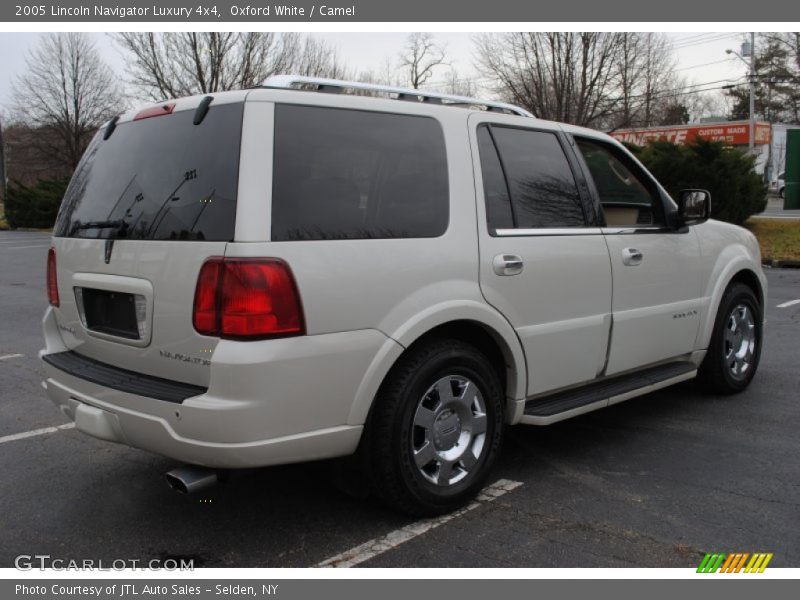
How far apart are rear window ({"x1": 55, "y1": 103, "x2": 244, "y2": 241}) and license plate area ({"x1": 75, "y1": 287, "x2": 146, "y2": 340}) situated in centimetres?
27

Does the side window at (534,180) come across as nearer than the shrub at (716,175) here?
Yes

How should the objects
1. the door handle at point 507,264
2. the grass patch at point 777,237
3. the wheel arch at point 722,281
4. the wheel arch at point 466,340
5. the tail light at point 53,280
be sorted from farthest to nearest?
the grass patch at point 777,237, the wheel arch at point 722,281, the tail light at point 53,280, the door handle at point 507,264, the wheel arch at point 466,340

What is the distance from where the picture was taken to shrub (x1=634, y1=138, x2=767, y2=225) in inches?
644

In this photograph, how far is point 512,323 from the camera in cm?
376

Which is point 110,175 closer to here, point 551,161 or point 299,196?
point 299,196

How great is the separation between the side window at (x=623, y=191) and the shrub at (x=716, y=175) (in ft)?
39.8

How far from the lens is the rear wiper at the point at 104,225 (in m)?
3.37

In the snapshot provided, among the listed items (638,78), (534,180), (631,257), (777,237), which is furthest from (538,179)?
(638,78)

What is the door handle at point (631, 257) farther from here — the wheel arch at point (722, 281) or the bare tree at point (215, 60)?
the bare tree at point (215, 60)

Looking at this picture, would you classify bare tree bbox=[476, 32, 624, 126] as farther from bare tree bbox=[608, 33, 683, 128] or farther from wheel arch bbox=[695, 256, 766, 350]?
wheel arch bbox=[695, 256, 766, 350]

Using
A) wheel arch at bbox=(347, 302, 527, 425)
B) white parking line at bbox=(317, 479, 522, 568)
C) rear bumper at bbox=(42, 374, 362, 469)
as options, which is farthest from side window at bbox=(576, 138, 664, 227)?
rear bumper at bbox=(42, 374, 362, 469)

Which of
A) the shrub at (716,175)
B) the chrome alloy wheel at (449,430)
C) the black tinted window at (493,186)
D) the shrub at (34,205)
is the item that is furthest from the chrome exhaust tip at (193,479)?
the shrub at (34,205)

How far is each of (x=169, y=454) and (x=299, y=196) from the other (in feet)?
3.86

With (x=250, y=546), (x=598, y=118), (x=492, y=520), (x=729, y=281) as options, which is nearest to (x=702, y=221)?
(x=729, y=281)
